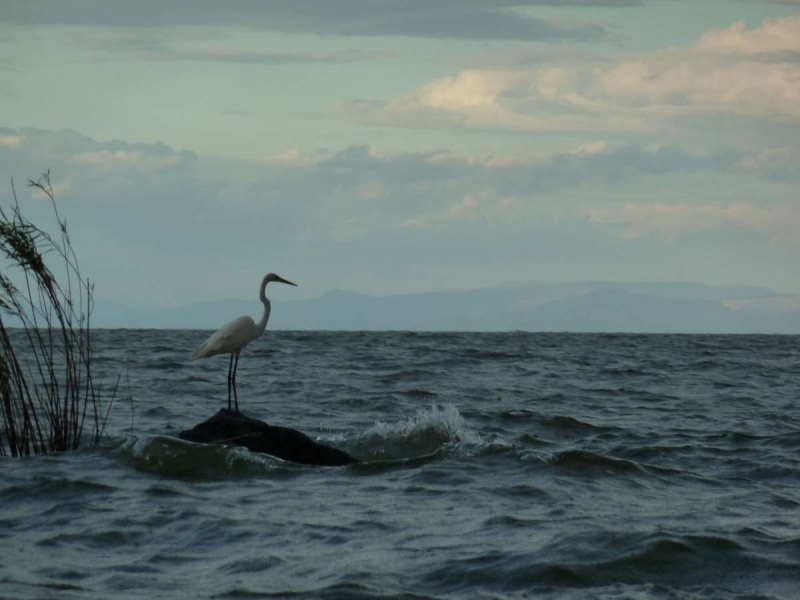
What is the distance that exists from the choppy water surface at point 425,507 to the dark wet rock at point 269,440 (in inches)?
11.5

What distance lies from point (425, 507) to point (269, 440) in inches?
110

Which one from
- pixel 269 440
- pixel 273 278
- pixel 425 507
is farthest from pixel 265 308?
pixel 425 507

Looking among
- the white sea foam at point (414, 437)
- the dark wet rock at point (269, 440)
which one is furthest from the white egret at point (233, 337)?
the dark wet rock at point (269, 440)

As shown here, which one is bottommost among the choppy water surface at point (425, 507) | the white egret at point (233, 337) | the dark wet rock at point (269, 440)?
the choppy water surface at point (425, 507)

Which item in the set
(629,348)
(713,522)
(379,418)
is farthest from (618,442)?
(629,348)

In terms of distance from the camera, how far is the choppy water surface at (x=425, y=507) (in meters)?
7.38

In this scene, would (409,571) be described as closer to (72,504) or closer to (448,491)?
(448,491)

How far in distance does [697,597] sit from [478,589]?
1487 mm

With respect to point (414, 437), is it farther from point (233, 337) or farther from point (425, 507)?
point (425, 507)

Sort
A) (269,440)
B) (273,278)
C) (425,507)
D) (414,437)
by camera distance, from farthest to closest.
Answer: (273,278) → (414,437) → (269,440) → (425,507)

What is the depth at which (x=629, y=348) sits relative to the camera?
42.2 meters

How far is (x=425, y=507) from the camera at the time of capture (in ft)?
31.9

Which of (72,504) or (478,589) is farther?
(72,504)

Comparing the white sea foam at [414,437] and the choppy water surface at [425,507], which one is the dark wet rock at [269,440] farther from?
the white sea foam at [414,437]
